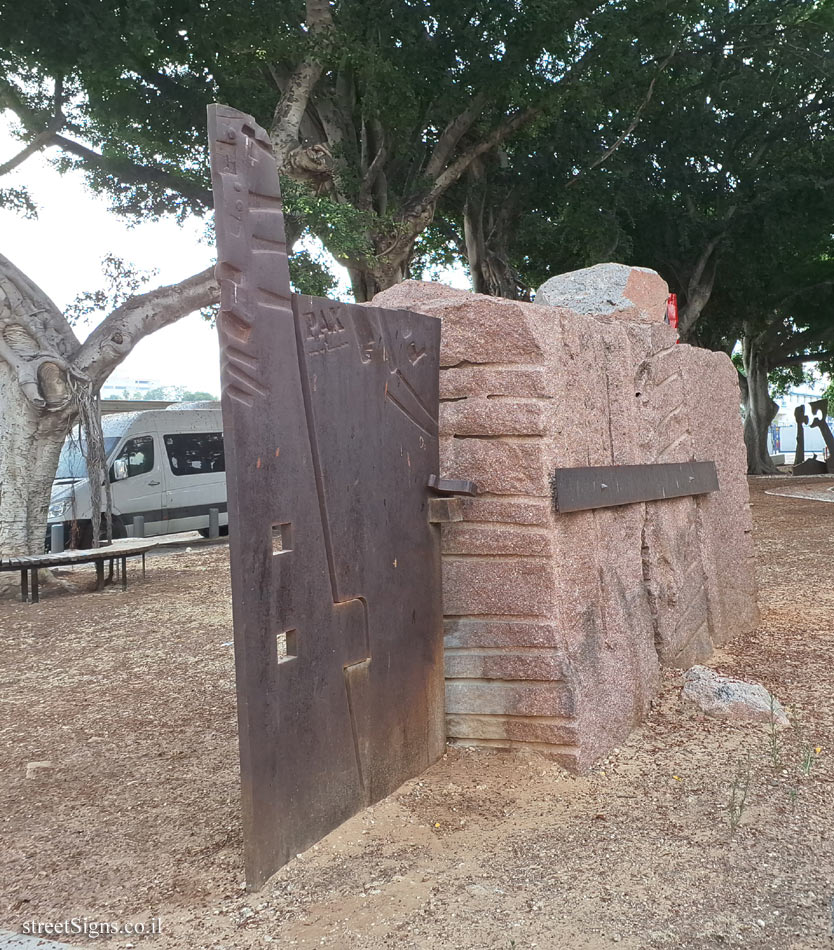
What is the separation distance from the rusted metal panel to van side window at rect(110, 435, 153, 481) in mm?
9686

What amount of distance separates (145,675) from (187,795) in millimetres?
2154

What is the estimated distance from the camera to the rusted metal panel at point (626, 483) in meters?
3.61

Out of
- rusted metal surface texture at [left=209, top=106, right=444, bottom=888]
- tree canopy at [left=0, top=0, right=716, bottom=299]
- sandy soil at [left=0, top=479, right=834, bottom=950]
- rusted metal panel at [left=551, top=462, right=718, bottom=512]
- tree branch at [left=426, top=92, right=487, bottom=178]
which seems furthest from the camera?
tree branch at [left=426, top=92, right=487, bottom=178]

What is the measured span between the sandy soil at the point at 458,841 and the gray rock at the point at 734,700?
0.32ft

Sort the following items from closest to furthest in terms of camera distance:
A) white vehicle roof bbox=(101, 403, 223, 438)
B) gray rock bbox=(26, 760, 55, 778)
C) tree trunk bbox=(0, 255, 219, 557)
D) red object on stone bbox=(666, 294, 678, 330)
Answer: gray rock bbox=(26, 760, 55, 778) < red object on stone bbox=(666, 294, 678, 330) < tree trunk bbox=(0, 255, 219, 557) < white vehicle roof bbox=(101, 403, 223, 438)

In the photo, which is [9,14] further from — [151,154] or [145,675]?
[145,675]

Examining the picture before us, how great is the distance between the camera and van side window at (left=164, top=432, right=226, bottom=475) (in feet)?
44.8

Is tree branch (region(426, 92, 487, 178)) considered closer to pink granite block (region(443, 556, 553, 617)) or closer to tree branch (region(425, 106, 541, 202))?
tree branch (region(425, 106, 541, 202))

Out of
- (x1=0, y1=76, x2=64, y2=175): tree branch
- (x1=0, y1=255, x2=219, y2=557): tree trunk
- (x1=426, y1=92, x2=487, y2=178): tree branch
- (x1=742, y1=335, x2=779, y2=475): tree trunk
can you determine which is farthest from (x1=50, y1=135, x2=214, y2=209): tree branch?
(x1=742, y1=335, x2=779, y2=475): tree trunk

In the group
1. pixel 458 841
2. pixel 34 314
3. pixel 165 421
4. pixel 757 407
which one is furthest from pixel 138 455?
pixel 757 407

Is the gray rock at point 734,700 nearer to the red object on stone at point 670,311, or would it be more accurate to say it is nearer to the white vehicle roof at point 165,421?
the red object on stone at point 670,311

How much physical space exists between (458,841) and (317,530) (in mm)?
1094

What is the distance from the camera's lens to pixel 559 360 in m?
3.70

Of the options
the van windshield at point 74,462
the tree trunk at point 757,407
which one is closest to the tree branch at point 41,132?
the van windshield at point 74,462
